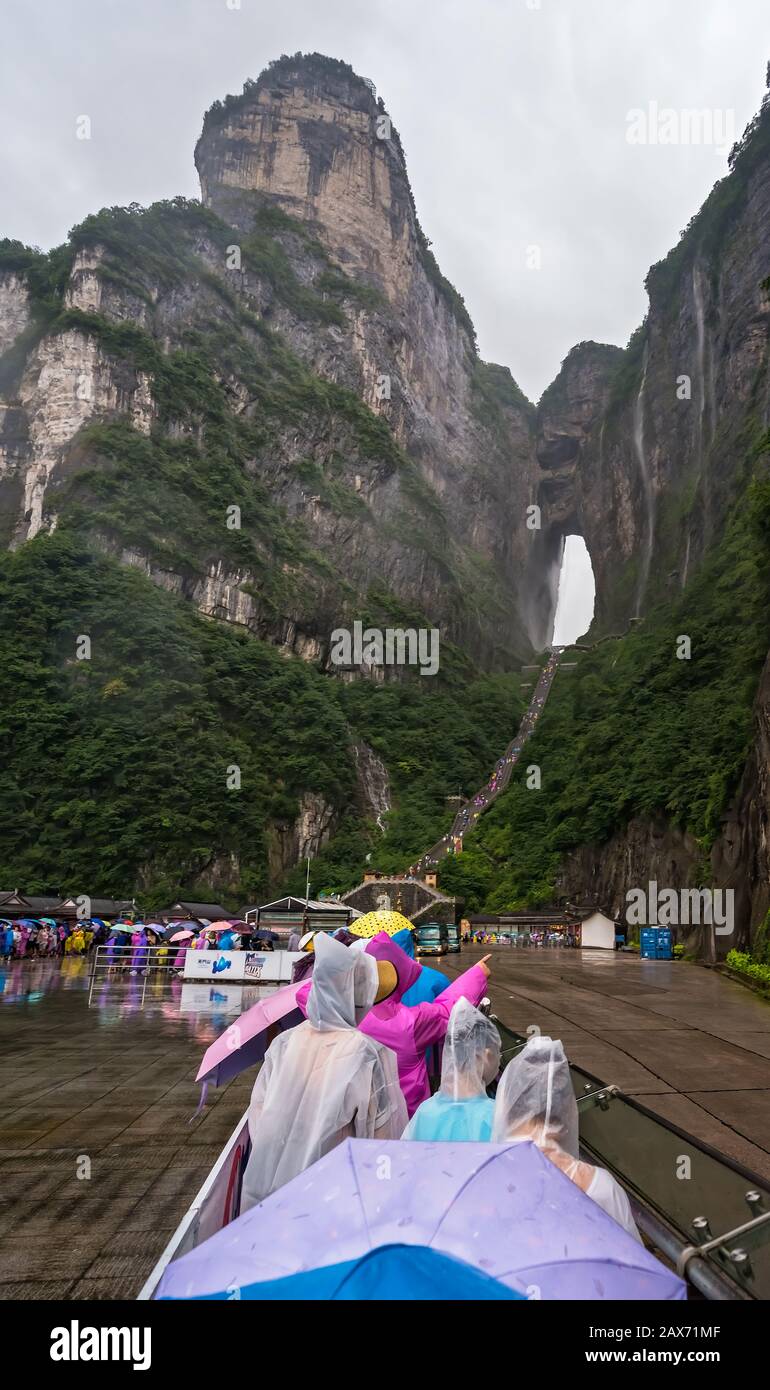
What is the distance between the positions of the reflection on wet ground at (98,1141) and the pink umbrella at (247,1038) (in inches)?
31.8

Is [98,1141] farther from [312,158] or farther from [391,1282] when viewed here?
[312,158]

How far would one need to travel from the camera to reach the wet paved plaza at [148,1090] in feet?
13.0

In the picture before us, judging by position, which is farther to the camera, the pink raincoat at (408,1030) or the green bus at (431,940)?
the green bus at (431,940)

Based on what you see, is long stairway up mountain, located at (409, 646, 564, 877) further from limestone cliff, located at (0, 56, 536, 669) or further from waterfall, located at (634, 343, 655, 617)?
waterfall, located at (634, 343, 655, 617)

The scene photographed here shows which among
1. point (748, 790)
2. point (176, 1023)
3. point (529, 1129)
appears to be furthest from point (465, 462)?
point (529, 1129)

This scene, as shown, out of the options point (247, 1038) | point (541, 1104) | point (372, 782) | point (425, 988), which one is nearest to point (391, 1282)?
point (541, 1104)

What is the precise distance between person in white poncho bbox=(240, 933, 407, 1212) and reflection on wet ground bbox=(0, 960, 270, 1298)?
1120mm

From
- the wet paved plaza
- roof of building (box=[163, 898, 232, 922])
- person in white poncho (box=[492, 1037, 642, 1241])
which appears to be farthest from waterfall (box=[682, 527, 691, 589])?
person in white poncho (box=[492, 1037, 642, 1241])

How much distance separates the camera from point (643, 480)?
79625 millimetres

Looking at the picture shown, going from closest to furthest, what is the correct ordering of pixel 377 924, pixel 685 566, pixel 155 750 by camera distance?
pixel 377 924, pixel 155 750, pixel 685 566

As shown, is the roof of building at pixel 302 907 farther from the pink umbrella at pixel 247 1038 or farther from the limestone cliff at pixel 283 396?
the limestone cliff at pixel 283 396

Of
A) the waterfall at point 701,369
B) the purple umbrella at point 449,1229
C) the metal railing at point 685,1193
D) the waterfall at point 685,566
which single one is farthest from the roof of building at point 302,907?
the waterfall at point 701,369

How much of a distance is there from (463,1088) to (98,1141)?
3928 mm

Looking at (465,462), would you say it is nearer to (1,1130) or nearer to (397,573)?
(397,573)
